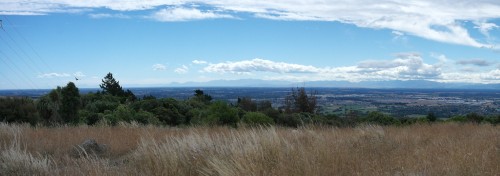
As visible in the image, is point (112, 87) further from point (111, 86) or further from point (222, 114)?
point (222, 114)

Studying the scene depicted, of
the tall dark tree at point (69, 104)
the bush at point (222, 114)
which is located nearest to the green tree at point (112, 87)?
the tall dark tree at point (69, 104)

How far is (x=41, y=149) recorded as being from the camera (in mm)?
8891

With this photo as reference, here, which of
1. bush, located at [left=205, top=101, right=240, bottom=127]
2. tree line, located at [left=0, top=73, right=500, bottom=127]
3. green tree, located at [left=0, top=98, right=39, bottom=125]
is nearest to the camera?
bush, located at [left=205, top=101, right=240, bottom=127]

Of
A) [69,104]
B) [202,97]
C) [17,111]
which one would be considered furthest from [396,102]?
[17,111]

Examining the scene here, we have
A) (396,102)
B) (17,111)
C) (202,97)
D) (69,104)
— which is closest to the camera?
(17,111)

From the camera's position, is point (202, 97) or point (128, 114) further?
point (202, 97)

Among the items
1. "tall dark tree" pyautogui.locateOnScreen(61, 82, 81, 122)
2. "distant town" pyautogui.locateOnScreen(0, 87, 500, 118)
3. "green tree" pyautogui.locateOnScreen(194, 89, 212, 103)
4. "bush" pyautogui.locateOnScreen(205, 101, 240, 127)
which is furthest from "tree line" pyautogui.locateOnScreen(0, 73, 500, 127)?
"green tree" pyautogui.locateOnScreen(194, 89, 212, 103)

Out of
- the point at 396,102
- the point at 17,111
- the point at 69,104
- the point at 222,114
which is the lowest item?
the point at 396,102

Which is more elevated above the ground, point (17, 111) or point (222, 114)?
point (222, 114)

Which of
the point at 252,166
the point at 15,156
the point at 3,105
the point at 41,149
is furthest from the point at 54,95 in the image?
the point at 252,166

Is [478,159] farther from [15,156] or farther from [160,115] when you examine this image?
[160,115]

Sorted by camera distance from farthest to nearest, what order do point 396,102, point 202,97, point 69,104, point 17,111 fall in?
point 396,102 → point 202,97 → point 69,104 → point 17,111

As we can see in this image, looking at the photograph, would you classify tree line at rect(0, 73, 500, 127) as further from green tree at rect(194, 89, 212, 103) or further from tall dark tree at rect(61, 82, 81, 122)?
green tree at rect(194, 89, 212, 103)

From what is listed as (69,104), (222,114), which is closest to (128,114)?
(222,114)
